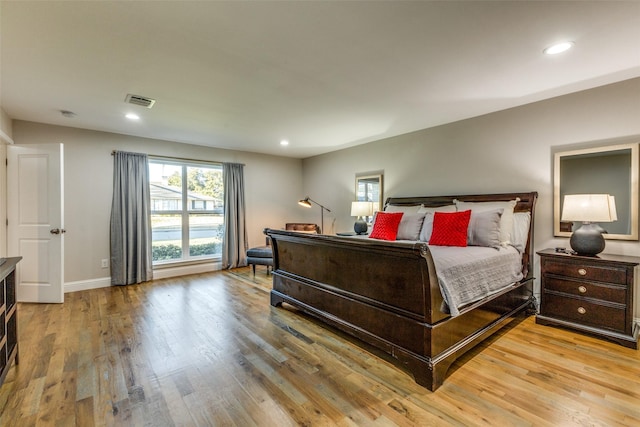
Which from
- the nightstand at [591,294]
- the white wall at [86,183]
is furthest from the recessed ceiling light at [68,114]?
the nightstand at [591,294]

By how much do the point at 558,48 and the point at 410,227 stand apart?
219 centimetres

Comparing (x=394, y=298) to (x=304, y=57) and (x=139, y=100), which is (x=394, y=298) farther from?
(x=139, y=100)

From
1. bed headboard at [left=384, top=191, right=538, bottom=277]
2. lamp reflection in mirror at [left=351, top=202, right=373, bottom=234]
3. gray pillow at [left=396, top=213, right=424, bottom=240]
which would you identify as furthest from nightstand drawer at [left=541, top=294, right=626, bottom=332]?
lamp reflection in mirror at [left=351, top=202, right=373, bottom=234]

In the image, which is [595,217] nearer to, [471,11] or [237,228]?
[471,11]

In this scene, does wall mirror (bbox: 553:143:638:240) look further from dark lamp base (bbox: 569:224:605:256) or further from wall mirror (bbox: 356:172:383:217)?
wall mirror (bbox: 356:172:383:217)

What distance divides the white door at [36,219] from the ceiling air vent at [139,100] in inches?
55.7

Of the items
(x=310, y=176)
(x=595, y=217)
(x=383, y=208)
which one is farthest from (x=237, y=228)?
(x=595, y=217)

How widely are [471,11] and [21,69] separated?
3.55 m

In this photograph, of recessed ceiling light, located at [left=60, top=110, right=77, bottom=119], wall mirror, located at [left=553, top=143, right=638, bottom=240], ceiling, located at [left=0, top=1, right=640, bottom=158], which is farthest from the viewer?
recessed ceiling light, located at [left=60, top=110, right=77, bottom=119]

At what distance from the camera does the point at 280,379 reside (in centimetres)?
195

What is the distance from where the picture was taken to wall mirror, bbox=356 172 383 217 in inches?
191

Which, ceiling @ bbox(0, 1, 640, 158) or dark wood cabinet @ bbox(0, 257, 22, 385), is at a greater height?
ceiling @ bbox(0, 1, 640, 158)

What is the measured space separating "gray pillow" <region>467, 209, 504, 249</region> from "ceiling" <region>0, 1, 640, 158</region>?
1.27 m

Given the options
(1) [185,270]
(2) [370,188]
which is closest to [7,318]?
(1) [185,270]
